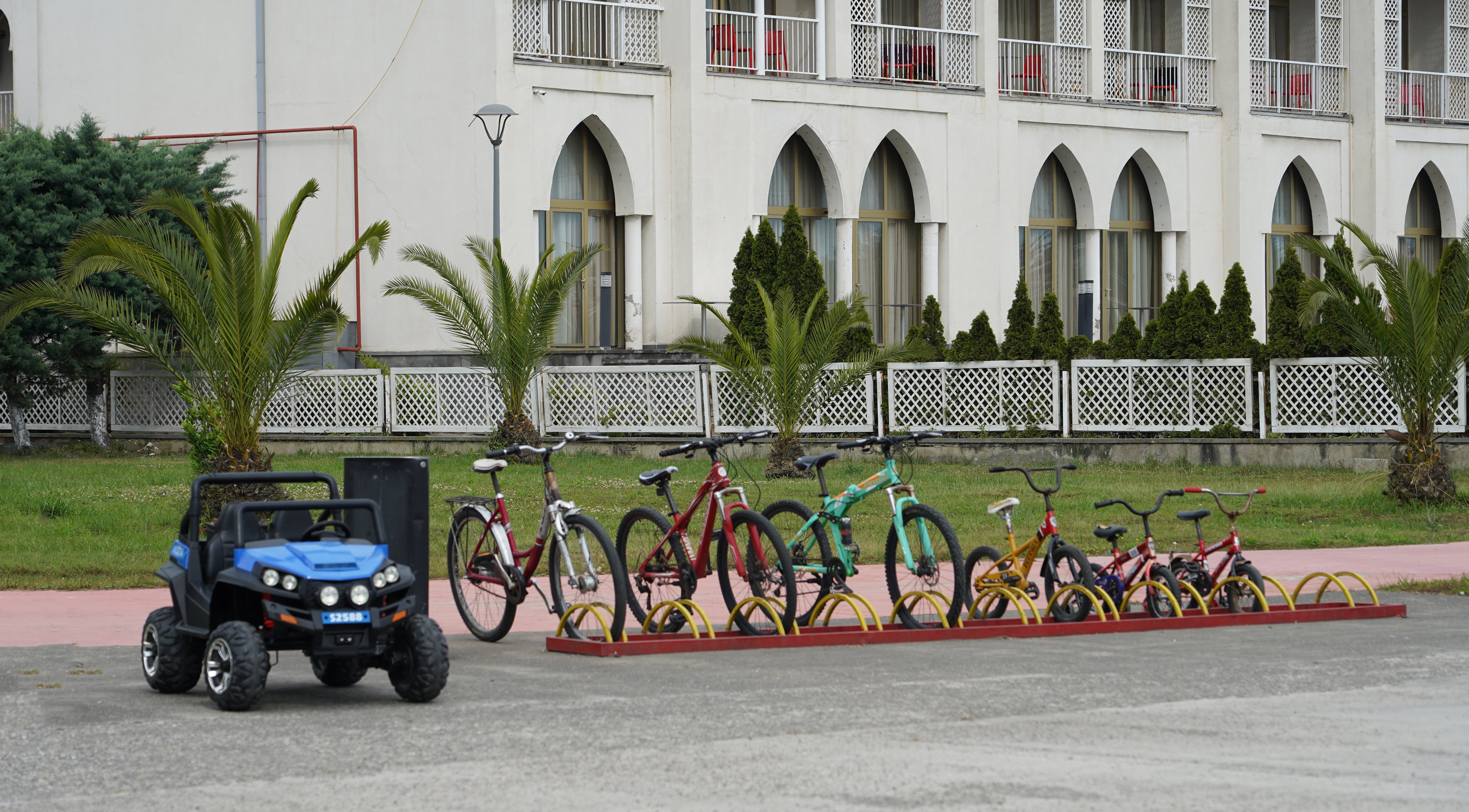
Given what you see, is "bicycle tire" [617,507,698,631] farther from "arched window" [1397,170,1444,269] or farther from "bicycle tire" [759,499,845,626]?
"arched window" [1397,170,1444,269]

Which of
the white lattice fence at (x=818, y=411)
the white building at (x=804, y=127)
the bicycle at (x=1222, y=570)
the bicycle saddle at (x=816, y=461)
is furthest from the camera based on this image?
Result: the white building at (x=804, y=127)

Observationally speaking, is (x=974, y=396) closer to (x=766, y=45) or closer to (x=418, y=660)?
(x=766, y=45)

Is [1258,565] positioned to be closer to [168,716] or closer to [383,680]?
[383,680]

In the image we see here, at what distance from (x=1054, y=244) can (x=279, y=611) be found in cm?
2806

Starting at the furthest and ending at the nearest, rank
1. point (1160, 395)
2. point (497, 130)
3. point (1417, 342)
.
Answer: point (497, 130) < point (1160, 395) < point (1417, 342)

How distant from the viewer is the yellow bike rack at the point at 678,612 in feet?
30.1

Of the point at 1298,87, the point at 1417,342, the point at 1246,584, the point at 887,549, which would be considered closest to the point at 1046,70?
the point at 1298,87

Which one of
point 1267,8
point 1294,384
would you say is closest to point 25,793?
point 1294,384

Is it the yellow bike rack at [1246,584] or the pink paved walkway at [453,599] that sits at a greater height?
the yellow bike rack at [1246,584]

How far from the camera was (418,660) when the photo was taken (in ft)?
→ 25.0

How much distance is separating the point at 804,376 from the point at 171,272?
8.69m

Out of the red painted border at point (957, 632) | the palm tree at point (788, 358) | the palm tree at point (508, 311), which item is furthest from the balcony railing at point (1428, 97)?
the red painted border at point (957, 632)

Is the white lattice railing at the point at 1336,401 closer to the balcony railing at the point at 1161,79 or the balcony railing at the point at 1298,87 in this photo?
the balcony railing at the point at 1161,79

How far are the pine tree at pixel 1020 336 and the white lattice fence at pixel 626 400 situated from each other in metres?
4.54
